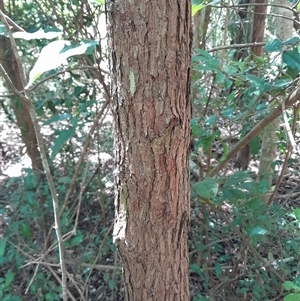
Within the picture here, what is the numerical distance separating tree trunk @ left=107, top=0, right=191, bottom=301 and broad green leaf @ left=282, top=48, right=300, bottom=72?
0.43m

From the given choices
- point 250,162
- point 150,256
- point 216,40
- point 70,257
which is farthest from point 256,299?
point 216,40

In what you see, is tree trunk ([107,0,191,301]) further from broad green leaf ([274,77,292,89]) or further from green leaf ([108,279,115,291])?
green leaf ([108,279,115,291])

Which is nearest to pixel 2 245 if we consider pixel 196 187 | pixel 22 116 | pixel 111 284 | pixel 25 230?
pixel 25 230

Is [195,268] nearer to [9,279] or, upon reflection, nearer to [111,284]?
[111,284]

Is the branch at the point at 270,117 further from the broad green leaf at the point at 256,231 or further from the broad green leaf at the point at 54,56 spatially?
the broad green leaf at the point at 54,56

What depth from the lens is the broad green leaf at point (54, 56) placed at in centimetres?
96

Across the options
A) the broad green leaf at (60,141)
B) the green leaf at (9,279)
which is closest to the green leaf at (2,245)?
the green leaf at (9,279)

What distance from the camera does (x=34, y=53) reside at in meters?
2.50

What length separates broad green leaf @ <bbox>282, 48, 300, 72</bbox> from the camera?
1253 mm

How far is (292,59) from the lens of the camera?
1.26m

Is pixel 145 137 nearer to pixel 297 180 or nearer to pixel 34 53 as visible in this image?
pixel 34 53

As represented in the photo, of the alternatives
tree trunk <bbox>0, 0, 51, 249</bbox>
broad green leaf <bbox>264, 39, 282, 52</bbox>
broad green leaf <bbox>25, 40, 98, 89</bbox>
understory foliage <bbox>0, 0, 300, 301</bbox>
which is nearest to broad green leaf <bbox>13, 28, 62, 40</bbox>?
understory foliage <bbox>0, 0, 300, 301</bbox>

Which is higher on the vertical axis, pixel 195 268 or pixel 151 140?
pixel 151 140

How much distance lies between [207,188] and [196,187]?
0.14 ft
